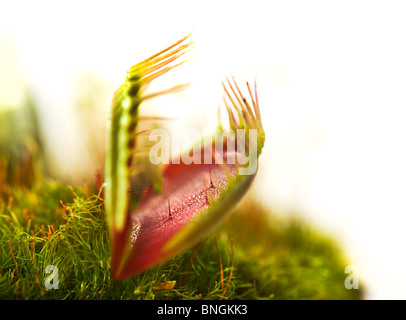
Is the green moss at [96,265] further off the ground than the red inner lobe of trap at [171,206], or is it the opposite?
the red inner lobe of trap at [171,206]

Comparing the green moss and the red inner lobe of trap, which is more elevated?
the red inner lobe of trap

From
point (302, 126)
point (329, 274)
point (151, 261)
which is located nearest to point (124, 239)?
point (151, 261)

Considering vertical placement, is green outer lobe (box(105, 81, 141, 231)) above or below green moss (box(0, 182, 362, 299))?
above

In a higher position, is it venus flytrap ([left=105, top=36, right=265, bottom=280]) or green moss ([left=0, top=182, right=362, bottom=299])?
venus flytrap ([left=105, top=36, right=265, bottom=280])

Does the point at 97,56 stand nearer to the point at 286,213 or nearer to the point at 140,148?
the point at 286,213
